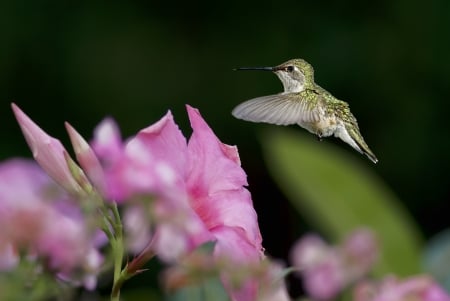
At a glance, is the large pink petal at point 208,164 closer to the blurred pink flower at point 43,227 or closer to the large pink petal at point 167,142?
the large pink petal at point 167,142

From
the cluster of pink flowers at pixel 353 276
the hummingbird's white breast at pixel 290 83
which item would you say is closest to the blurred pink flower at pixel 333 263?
the cluster of pink flowers at pixel 353 276

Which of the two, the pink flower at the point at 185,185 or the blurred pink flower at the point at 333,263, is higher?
the pink flower at the point at 185,185

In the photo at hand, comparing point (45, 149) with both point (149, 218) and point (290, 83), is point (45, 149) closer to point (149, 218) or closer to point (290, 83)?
point (149, 218)

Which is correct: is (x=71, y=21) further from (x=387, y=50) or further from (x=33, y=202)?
(x=33, y=202)

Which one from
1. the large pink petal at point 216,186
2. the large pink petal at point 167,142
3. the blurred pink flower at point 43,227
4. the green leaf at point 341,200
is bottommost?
the green leaf at point 341,200

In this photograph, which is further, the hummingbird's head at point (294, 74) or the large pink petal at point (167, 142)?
the hummingbird's head at point (294, 74)

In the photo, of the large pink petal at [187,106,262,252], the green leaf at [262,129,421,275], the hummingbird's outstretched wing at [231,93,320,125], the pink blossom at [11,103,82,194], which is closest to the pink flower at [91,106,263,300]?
the large pink petal at [187,106,262,252]

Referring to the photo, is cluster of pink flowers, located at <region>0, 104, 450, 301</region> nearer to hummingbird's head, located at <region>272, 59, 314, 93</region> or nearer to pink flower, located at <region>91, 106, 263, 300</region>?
pink flower, located at <region>91, 106, 263, 300</region>
